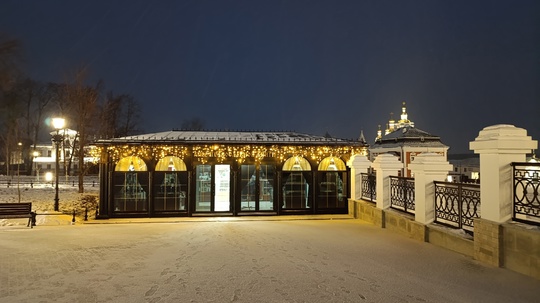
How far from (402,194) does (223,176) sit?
763 centimetres

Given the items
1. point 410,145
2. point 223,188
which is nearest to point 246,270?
point 223,188

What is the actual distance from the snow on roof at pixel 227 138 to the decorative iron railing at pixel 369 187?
2284 mm

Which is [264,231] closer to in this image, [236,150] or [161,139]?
[236,150]

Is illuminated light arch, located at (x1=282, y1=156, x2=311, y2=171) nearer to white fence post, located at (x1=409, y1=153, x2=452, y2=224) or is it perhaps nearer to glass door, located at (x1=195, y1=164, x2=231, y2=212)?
glass door, located at (x1=195, y1=164, x2=231, y2=212)

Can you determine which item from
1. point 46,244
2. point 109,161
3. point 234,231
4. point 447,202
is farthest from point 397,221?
point 109,161

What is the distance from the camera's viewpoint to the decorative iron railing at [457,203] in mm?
7594

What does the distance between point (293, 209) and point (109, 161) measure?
26.4 feet

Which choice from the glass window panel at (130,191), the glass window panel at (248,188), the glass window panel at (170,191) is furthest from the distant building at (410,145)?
the glass window panel at (130,191)

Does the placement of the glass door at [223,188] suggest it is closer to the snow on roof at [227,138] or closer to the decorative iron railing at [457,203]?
the snow on roof at [227,138]

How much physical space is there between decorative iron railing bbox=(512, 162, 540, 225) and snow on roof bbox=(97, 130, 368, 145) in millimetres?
9616

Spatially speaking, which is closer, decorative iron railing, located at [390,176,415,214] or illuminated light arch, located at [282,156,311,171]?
decorative iron railing, located at [390,176,415,214]

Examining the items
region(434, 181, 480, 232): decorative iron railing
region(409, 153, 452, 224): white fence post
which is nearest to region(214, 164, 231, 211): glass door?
region(409, 153, 452, 224): white fence post

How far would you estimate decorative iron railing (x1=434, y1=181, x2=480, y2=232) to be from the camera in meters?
7.59

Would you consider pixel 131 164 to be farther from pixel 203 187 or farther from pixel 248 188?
pixel 248 188
